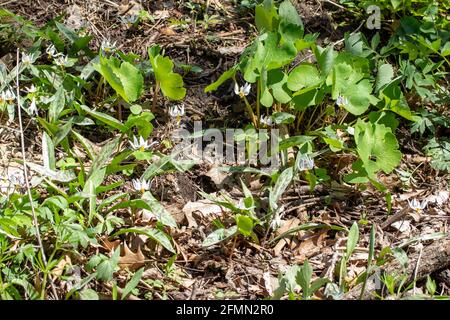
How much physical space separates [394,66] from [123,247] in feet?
6.63

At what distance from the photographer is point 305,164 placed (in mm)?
3133

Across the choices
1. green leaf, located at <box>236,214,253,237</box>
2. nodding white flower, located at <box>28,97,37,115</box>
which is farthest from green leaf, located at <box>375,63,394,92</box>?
nodding white flower, located at <box>28,97,37,115</box>

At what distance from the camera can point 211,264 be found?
9.52ft

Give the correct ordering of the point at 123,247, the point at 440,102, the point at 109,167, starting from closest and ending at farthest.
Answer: the point at 123,247 → the point at 109,167 → the point at 440,102

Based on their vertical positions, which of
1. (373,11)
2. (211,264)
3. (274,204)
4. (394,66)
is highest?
(373,11)

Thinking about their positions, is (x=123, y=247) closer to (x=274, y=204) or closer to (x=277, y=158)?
(x=274, y=204)

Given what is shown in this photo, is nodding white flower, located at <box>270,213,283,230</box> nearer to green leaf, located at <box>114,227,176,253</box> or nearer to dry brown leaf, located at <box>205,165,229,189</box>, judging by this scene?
dry brown leaf, located at <box>205,165,229,189</box>

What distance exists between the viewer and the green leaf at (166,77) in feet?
10.9

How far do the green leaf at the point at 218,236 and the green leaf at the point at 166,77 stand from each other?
2.77ft

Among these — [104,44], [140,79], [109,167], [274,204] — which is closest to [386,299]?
[274,204]

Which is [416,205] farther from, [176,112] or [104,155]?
[104,155]

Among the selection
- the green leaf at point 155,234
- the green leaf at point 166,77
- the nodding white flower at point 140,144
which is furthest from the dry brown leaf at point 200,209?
the green leaf at point 166,77

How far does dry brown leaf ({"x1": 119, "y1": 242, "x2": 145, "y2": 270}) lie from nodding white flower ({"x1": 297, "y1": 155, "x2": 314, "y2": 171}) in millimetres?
858
